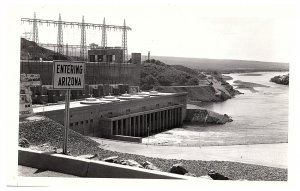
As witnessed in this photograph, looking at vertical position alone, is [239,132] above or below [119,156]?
below

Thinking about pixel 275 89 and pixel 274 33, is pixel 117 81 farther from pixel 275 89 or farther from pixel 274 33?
pixel 275 89

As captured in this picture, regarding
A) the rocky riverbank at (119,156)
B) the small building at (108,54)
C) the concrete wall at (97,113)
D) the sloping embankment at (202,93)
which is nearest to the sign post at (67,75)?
the rocky riverbank at (119,156)

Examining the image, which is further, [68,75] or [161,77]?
[161,77]

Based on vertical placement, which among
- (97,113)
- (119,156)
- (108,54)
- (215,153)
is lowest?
(215,153)

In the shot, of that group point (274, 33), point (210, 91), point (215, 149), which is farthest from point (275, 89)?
point (274, 33)

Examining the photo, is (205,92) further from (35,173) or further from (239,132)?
(35,173)

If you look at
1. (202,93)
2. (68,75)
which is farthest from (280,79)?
(68,75)

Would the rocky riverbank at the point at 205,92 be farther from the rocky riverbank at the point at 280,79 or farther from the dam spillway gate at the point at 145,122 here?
the dam spillway gate at the point at 145,122
